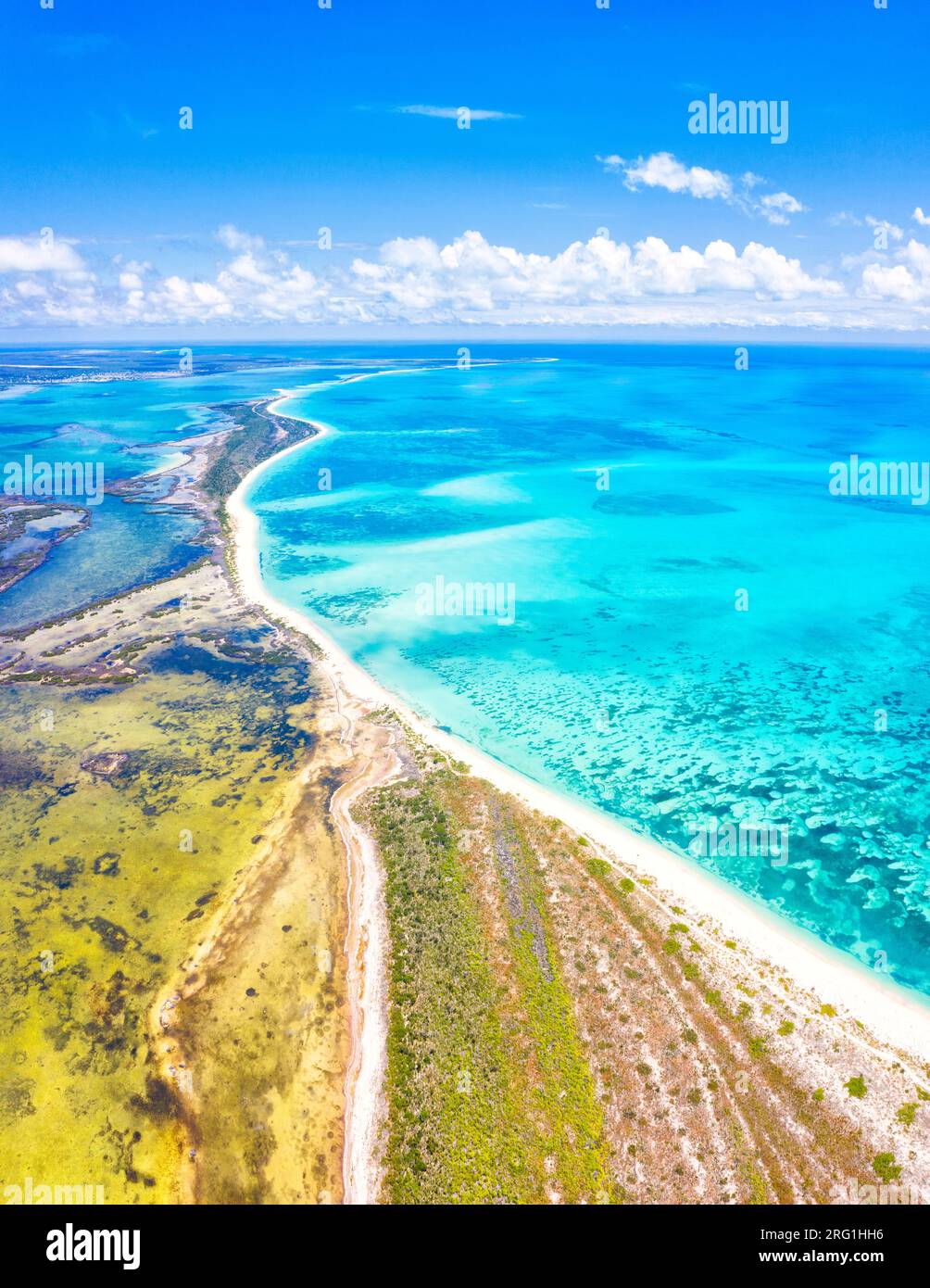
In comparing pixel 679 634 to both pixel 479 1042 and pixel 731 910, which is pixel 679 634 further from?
pixel 479 1042

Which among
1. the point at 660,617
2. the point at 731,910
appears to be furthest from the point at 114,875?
the point at 660,617

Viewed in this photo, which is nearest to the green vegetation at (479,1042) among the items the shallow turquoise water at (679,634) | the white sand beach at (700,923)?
the white sand beach at (700,923)

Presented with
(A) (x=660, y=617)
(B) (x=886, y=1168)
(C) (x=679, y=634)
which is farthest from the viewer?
(A) (x=660, y=617)

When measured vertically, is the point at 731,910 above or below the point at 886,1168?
above

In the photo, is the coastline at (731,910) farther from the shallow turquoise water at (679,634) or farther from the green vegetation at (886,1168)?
the green vegetation at (886,1168)

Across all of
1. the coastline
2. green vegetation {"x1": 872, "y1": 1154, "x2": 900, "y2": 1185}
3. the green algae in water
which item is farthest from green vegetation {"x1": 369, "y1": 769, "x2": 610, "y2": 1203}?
green vegetation {"x1": 872, "y1": 1154, "x2": 900, "y2": 1185}

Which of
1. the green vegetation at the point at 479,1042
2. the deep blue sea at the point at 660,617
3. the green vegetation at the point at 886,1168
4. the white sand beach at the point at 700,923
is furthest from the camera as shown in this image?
the deep blue sea at the point at 660,617

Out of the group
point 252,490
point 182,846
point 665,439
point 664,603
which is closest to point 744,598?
point 664,603
